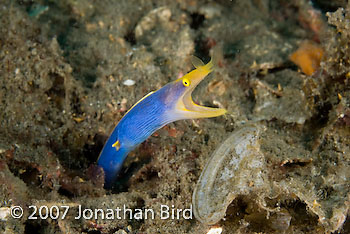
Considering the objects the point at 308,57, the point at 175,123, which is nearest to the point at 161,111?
the point at 175,123

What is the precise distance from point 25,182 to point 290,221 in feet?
7.54

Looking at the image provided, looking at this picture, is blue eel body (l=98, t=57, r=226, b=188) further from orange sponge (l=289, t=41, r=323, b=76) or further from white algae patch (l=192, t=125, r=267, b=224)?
orange sponge (l=289, t=41, r=323, b=76)

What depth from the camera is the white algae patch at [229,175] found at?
2.04 meters

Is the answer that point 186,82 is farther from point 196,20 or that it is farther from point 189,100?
point 196,20

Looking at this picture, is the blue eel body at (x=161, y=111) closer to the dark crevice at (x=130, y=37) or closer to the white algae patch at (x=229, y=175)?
the white algae patch at (x=229, y=175)

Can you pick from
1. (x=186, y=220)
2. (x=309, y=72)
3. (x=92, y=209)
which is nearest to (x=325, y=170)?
(x=186, y=220)

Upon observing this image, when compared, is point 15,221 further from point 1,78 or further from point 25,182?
point 1,78

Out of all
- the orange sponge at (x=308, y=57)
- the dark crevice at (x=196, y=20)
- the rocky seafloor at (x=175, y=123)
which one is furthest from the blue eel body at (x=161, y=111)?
the dark crevice at (x=196, y=20)

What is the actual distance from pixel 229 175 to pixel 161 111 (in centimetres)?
71

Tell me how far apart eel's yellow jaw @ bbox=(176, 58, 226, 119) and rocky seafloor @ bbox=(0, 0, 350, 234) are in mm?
295

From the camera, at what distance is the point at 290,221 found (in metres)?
2.11

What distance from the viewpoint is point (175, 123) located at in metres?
2.86

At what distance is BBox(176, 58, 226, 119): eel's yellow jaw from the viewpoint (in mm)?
2129

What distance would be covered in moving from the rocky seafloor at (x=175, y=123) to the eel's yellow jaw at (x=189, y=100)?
30cm
